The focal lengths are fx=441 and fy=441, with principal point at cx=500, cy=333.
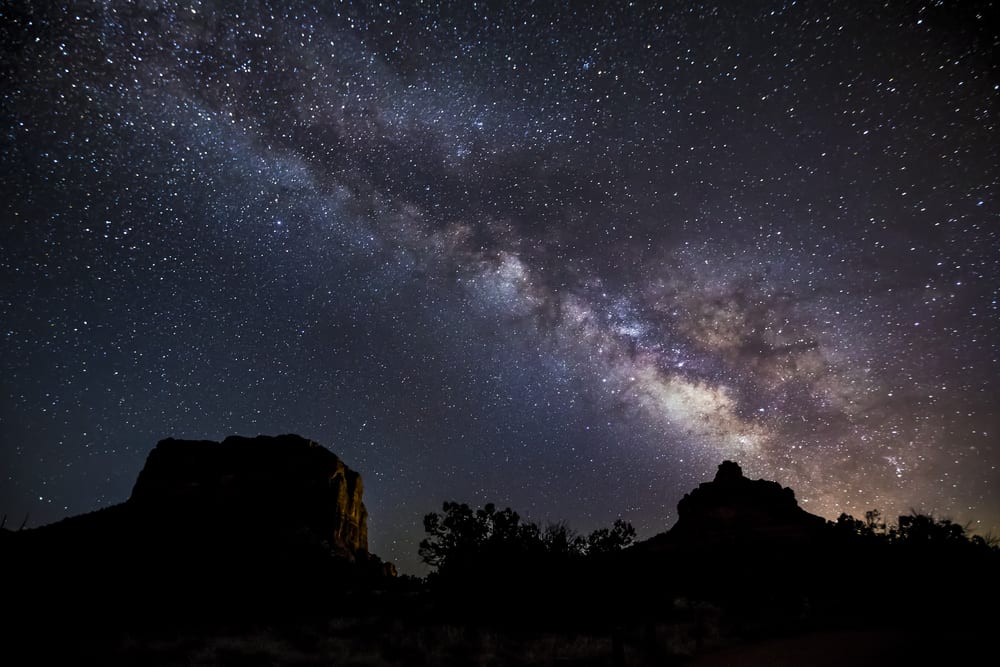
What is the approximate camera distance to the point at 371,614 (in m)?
21.5

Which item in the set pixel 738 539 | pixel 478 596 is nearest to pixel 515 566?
pixel 478 596

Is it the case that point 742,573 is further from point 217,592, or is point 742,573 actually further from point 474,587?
point 217,592

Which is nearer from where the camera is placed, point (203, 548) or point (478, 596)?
point (478, 596)

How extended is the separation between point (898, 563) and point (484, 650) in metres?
26.3

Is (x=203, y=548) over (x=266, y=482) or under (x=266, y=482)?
under

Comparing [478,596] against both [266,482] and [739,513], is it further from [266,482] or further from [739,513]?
[739,513]

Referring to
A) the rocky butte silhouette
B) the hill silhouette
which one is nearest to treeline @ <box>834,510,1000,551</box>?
the hill silhouette

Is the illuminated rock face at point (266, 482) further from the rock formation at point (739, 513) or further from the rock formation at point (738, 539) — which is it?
the rock formation at point (739, 513)

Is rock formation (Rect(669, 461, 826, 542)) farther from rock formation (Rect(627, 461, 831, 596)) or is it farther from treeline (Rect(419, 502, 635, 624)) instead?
treeline (Rect(419, 502, 635, 624))

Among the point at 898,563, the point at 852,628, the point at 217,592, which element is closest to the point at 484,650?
the point at 852,628

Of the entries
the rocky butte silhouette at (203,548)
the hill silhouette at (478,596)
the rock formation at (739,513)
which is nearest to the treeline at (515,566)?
the hill silhouette at (478,596)

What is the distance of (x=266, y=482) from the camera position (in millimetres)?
52938

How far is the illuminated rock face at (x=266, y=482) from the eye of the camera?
50094 millimetres

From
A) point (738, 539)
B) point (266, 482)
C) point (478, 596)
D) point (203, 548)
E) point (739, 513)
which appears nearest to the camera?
point (478, 596)
